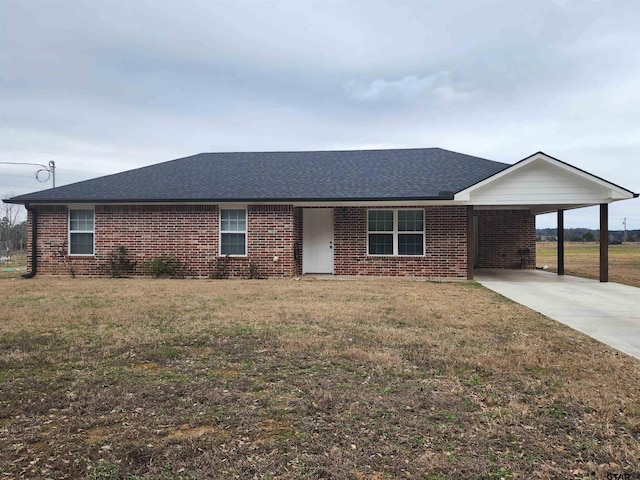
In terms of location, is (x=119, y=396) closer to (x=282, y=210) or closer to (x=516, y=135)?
(x=282, y=210)

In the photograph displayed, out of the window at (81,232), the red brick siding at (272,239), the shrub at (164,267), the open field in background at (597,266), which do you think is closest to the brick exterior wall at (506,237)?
the open field in background at (597,266)

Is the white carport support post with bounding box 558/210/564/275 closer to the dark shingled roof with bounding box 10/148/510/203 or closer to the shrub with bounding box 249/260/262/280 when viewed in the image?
the dark shingled roof with bounding box 10/148/510/203

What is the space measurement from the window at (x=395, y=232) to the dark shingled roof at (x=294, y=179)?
101 centimetres

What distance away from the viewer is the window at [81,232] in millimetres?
15633

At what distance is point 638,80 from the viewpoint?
621 inches

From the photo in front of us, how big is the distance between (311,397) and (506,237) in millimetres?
16511

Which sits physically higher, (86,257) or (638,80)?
(638,80)

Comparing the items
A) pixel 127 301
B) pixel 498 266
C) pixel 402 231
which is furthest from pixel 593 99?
pixel 127 301

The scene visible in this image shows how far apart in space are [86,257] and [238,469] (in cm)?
1459

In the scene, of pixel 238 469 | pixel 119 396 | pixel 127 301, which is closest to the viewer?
pixel 238 469

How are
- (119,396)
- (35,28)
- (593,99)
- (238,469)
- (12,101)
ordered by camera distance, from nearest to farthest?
(238,469) → (119,396) → (35,28) → (593,99) → (12,101)

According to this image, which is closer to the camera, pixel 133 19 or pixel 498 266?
pixel 133 19

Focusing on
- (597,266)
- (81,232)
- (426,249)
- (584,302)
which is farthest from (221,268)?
(597,266)

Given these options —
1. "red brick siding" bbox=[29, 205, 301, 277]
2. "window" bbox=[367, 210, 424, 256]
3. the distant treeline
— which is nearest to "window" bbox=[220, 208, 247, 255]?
"red brick siding" bbox=[29, 205, 301, 277]
